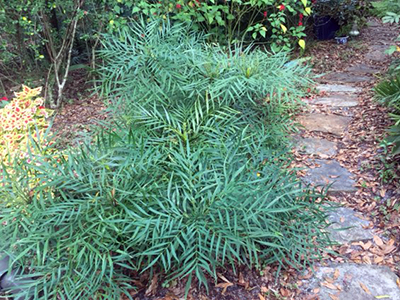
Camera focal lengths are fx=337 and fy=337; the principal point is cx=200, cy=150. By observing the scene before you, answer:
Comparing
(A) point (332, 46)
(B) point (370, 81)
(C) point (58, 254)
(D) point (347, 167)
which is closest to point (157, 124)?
(C) point (58, 254)

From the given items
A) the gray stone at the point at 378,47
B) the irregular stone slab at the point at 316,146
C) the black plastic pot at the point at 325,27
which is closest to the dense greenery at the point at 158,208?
the irregular stone slab at the point at 316,146

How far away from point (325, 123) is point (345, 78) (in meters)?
1.35

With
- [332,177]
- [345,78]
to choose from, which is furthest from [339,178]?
[345,78]

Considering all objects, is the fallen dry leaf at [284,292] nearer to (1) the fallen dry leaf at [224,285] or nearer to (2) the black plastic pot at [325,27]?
(1) the fallen dry leaf at [224,285]

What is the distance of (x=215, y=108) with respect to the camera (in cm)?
208

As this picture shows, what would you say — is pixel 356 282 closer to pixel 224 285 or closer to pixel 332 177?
pixel 224 285

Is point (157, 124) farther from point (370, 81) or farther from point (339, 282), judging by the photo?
point (370, 81)

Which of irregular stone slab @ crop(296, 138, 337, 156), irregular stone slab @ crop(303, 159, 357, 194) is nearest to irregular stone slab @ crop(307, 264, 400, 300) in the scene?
irregular stone slab @ crop(303, 159, 357, 194)

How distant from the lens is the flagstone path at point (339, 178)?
A: 1.65 m

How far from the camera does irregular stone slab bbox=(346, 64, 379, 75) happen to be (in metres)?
4.23

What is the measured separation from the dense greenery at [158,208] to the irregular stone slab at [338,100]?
166cm

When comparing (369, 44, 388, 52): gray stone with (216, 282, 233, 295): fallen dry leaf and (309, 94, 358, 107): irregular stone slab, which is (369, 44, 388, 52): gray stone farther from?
(216, 282, 233, 295): fallen dry leaf

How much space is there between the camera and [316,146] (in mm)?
2830

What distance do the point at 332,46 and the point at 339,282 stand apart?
4.41 meters
